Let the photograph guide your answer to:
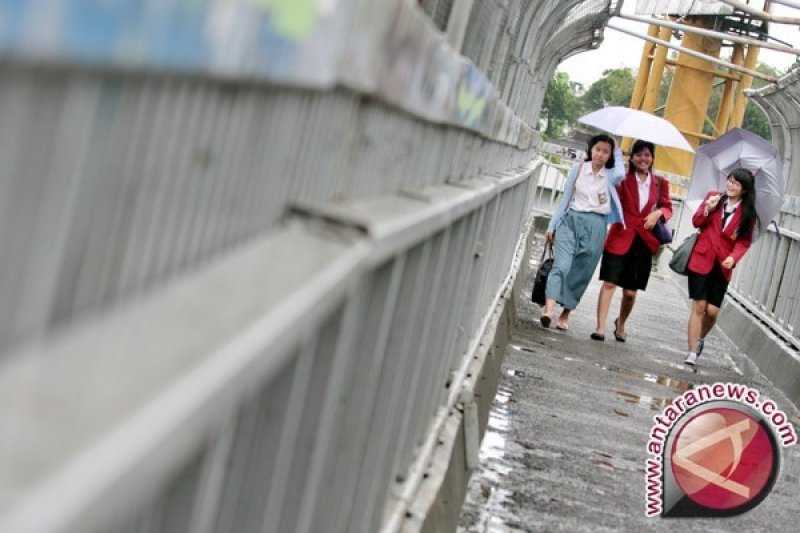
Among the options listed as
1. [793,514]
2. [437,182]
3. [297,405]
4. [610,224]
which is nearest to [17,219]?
[297,405]

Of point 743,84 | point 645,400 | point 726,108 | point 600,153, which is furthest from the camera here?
point 726,108

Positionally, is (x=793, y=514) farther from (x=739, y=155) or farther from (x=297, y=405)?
(x=739, y=155)

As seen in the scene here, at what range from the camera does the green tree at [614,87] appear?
573 ft

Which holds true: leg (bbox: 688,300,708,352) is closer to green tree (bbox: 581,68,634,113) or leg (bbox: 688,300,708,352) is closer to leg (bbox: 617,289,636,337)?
leg (bbox: 617,289,636,337)

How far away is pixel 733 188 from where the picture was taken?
15719 mm

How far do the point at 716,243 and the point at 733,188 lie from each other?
0.51 m

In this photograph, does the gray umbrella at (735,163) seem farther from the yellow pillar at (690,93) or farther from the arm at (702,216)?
the yellow pillar at (690,93)

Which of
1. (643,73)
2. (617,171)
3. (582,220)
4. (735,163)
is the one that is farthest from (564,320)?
(643,73)

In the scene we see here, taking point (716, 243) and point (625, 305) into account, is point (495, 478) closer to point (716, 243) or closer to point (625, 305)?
point (716, 243)

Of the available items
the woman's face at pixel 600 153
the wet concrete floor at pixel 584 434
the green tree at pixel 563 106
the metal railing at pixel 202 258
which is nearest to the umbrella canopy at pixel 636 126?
the wet concrete floor at pixel 584 434

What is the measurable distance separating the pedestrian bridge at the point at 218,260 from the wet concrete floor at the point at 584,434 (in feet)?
8.25

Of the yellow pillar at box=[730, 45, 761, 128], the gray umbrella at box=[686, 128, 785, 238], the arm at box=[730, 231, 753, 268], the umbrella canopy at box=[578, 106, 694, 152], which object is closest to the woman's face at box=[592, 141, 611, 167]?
the arm at box=[730, 231, 753, 268]

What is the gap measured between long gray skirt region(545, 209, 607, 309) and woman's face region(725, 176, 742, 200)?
1115 millimetres

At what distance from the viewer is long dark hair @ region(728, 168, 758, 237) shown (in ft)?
51.2
